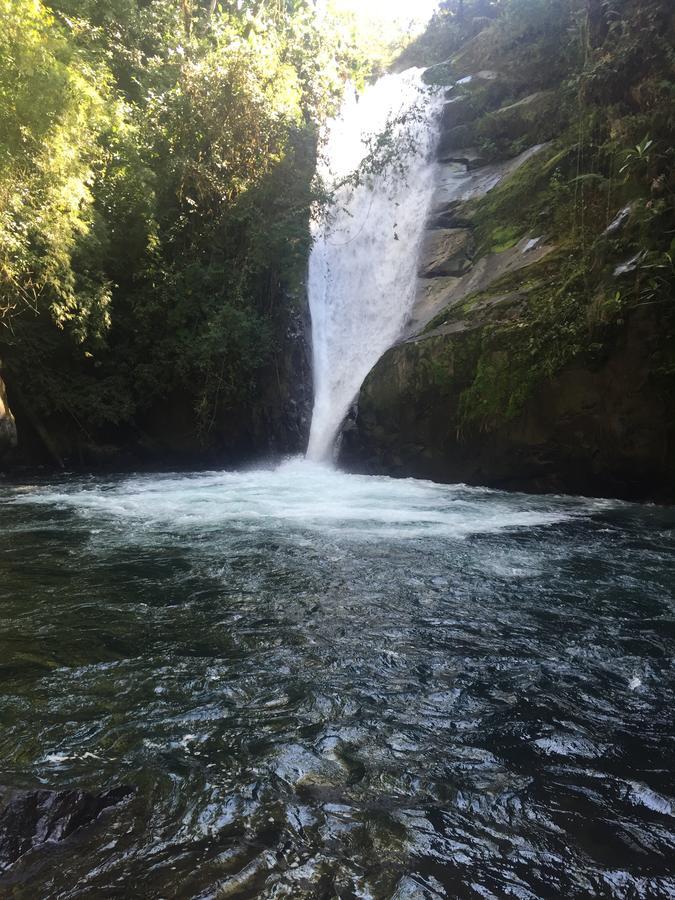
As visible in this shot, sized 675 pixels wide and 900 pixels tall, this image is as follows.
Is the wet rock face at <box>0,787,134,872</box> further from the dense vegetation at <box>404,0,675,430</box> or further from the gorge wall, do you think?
the dense vegetation at <box>404,0,675,430</box>

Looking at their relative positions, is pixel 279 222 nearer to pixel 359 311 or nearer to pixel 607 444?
pixel 359 311

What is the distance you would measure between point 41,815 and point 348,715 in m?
1.37

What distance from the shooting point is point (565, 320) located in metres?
9.21

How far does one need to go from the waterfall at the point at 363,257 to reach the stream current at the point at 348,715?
891 cm

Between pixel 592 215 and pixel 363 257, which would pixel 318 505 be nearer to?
pixel 592 215

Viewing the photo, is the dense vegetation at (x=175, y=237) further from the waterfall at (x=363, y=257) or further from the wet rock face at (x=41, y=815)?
the wet rock face at (x=41, y=815)

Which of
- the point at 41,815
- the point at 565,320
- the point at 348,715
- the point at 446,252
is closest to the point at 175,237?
the point at 446,252

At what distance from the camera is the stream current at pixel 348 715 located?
195 centimetres

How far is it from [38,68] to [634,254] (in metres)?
8.39

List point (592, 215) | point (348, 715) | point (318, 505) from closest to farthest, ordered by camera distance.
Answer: point (348, 715)
point (318, 505)
point (592, 215)

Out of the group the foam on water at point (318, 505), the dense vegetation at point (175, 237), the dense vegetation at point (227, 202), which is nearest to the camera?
the foam on water at point (318, 505)

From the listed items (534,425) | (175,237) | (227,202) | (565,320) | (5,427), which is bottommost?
(5,427)

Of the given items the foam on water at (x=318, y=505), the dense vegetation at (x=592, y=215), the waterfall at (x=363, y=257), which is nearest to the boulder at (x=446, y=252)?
the waterfall at (x=363, y=257)

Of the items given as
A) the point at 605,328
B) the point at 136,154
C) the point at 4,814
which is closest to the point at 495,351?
the point at 605,328
